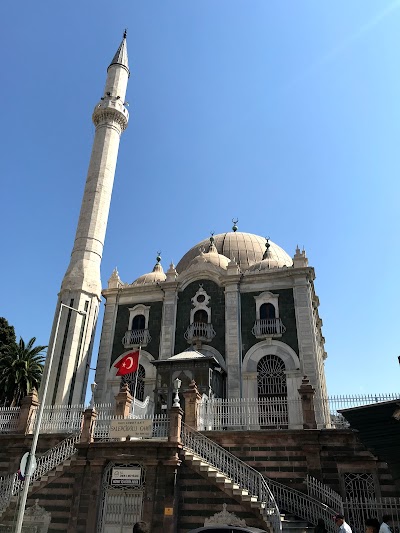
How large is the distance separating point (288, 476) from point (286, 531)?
3.28 metres

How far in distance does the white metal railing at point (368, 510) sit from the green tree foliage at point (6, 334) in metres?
33.0

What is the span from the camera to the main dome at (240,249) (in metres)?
37.2

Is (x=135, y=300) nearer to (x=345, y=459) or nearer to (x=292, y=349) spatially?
(x=292, y=349)

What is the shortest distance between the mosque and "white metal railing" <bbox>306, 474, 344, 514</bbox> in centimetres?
5

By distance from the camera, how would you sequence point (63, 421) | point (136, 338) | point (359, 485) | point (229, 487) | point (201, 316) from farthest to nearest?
point (136, 338) → point (201, 316) → point (63, 421) → point (359, 485) → point (229, 487)

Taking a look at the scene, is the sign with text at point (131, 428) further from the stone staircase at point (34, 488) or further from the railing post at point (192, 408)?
the railing post at point (192, 408)

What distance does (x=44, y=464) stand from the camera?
18141 millimetres

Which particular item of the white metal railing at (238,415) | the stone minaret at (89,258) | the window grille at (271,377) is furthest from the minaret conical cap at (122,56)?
the white metal railing at (238,415)

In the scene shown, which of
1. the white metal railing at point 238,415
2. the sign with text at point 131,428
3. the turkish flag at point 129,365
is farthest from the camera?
the turkish flag at point 129,365

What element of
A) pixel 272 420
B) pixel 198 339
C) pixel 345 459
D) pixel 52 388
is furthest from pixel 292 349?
pixel 52 388

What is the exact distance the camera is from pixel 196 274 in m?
31.1

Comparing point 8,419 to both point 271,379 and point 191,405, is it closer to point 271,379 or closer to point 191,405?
point 191,405

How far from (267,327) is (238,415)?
29.6 feet

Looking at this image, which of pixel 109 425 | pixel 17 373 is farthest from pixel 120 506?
pixel 17 373
